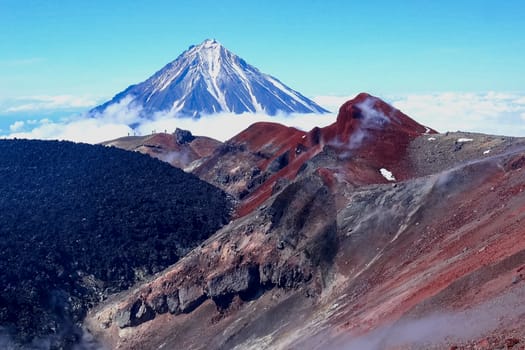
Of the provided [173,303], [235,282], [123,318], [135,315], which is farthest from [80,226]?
[235,282]

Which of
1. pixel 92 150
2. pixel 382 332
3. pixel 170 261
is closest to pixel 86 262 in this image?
pixel 170 261

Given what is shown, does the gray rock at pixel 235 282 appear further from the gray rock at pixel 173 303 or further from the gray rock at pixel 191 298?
the gray rock at pixel 173 303

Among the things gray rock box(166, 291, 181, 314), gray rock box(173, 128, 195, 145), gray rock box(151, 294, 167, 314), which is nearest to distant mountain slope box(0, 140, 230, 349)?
gray rock box(151, 294, 167, 314)

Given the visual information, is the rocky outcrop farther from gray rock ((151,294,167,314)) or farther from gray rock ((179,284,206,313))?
gray rock ((179,284,206,313))

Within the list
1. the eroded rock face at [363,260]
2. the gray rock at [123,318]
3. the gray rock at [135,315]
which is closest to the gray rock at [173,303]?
the eroded rock face at [363,260]

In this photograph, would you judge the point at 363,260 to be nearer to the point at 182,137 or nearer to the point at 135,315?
the point at 135,315
